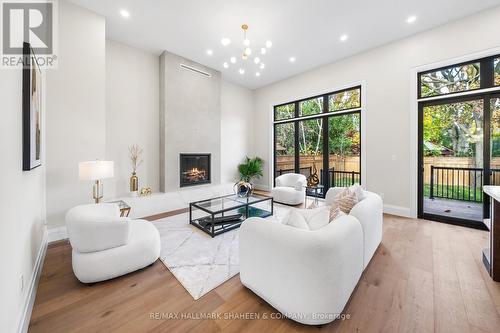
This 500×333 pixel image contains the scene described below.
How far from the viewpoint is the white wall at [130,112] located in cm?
400

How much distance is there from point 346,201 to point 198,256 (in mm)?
1815

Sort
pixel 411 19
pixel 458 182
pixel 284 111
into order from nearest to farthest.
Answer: pixel 411 19 → pixel 458 182 → pixel 284 111

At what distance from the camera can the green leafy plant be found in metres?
6.36

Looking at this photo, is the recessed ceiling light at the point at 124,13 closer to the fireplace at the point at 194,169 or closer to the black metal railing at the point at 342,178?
the fireplace at the point at 194,169

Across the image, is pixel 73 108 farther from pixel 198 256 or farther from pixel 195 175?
pixel 198 256

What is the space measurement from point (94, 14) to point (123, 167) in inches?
105

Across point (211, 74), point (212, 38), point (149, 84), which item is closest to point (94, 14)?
point (149, 84)

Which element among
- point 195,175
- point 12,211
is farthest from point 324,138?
point 12,211

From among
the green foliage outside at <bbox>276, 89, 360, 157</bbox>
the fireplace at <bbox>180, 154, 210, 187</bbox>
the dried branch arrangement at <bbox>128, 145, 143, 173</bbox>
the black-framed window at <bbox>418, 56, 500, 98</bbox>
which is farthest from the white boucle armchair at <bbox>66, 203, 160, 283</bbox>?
the black-framed window at <bbox>418, 56, 500, 98</bbox>

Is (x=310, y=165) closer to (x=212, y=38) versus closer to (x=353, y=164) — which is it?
(x=353, y=164)

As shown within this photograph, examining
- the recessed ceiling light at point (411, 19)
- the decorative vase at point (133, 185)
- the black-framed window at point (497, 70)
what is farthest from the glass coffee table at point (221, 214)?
the black-framed window at point (497, 70)

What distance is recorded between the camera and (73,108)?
10.2 feet

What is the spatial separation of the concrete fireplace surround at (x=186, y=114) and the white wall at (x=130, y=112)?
199 millimetres

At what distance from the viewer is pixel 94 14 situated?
10.7ft
